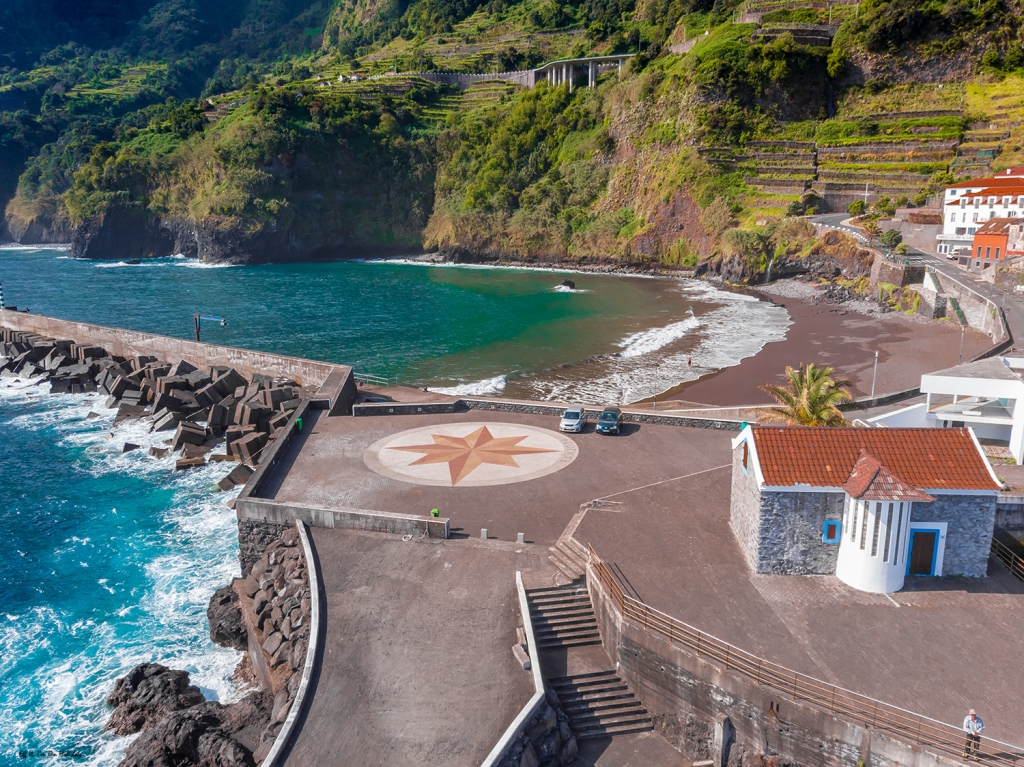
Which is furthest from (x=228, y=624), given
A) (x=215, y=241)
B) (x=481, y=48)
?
(x=481, y=48)

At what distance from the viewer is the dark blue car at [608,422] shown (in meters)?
28.2

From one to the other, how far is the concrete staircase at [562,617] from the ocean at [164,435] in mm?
8696

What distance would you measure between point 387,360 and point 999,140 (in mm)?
72835

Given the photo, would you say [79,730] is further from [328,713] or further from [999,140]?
[999,140]

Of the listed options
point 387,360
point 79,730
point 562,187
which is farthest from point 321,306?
point 79,730

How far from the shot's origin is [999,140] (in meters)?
77.0

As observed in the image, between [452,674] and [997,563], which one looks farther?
[997,563]

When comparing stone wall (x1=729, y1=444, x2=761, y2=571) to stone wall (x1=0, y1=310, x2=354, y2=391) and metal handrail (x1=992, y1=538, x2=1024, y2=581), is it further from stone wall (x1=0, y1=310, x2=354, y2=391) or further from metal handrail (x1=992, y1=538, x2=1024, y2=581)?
stone wall (x1=0, y1=310, x2=354, y2=391)

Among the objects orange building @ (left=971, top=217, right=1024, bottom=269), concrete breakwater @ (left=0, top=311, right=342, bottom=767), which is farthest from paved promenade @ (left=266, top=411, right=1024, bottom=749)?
orange building @ (left=971, top=217, right=1024, bottom=269)

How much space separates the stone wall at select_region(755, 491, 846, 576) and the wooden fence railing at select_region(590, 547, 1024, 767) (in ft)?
11.9

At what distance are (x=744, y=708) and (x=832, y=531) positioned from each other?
5.48 meters

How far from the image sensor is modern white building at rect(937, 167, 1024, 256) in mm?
59656

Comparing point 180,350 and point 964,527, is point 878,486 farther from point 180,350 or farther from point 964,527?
point 180,350

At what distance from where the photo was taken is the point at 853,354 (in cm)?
4709
